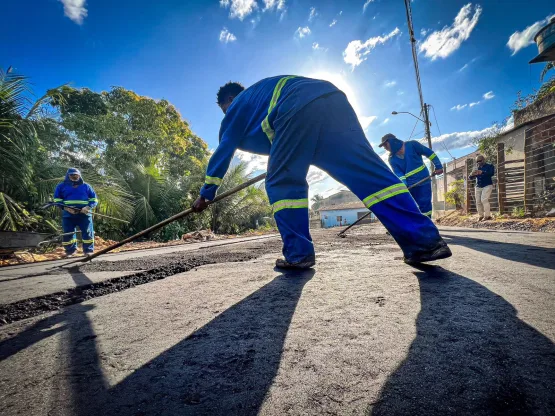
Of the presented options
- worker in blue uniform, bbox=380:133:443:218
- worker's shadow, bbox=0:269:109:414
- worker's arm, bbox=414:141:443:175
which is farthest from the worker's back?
worker's arm, bbox=414:141:443:175

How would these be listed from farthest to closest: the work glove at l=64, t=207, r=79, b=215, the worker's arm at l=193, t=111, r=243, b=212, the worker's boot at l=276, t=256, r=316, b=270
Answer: the work glove at l=64, t=207, r=79, b=215 < the worker's arm at l=193, t=111, r=243, b=212 < the worker's boot at l=276, t=256, r=316, b=270

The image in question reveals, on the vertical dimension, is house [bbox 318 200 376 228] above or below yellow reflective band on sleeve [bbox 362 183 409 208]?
below

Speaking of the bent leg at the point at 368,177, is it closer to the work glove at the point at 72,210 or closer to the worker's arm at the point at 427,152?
the worker's arm at the point at 427,152

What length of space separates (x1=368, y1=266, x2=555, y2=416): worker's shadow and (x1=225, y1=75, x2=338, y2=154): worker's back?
1430 millimetres

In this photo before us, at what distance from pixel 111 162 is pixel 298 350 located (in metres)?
12.8

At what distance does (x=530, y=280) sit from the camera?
1.15m

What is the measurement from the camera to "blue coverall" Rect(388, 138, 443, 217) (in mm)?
4543

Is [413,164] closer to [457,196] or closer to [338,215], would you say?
[457,196]

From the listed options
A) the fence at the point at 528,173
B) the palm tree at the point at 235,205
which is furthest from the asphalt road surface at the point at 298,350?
the palm tree at the point at 235,205

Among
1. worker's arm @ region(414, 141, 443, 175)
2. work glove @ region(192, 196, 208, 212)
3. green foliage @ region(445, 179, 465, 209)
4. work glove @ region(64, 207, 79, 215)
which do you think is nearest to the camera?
work glove @ region(192, 196, 208, 212)

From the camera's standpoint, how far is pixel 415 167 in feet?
15.1

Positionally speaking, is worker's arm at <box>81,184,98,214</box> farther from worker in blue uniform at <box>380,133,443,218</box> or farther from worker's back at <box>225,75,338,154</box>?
worker in blue uniform at <box>380,133,443,218</box>

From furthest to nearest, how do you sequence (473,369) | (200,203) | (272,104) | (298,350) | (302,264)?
(200,203) → (272,104) → (302,264) → (298,350) → (473,369)

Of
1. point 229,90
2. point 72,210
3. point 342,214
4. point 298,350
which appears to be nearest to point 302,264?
point 298,350
